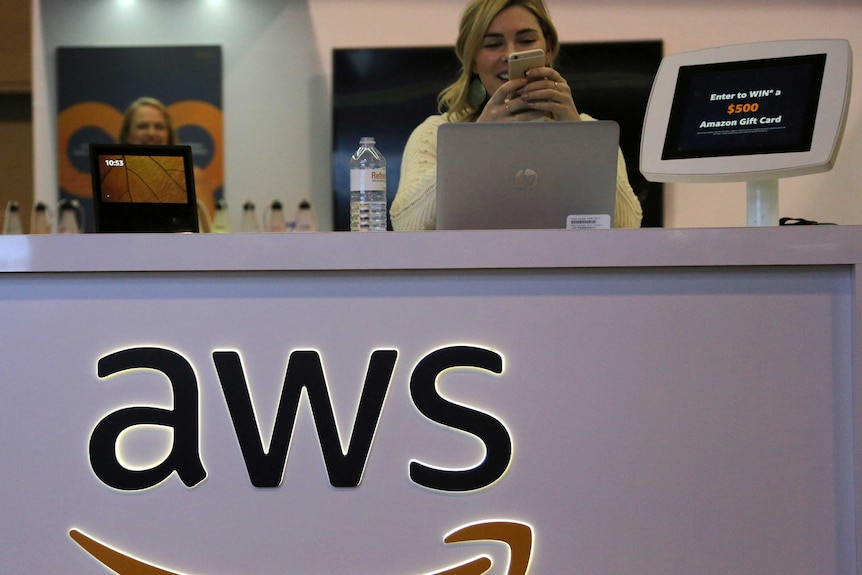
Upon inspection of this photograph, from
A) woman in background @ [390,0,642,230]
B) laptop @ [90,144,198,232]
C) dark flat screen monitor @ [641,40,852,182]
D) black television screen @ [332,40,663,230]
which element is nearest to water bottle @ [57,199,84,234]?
black television screen @ [332,40,663,230]

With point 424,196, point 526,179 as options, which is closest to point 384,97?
point 424,196

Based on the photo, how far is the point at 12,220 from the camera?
3523 mm

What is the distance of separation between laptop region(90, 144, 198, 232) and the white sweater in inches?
20.5

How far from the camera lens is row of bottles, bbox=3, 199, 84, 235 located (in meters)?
3.47

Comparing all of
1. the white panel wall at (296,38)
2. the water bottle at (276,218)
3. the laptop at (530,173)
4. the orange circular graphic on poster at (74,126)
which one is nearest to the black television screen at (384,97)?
the white panel wall at (296,38)

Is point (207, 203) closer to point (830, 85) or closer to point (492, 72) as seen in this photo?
point (492, 72)

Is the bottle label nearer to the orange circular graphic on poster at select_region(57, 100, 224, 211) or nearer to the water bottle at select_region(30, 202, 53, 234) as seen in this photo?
the orange circular graphic on poster at select_region(57, 100, 224, 211)

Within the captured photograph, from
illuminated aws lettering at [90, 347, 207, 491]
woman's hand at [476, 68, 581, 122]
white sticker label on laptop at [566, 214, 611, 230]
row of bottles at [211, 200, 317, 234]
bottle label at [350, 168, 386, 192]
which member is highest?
woman's hand at [476, 68, 581, 122]

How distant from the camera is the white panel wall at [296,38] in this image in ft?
11.3

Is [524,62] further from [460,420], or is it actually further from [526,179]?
[460,420]

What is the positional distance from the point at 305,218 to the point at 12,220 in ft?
3.80

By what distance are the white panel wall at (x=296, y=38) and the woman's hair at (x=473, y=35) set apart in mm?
1341

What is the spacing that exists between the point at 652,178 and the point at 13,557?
1.22 m

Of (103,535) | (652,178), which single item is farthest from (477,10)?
(103,535)
